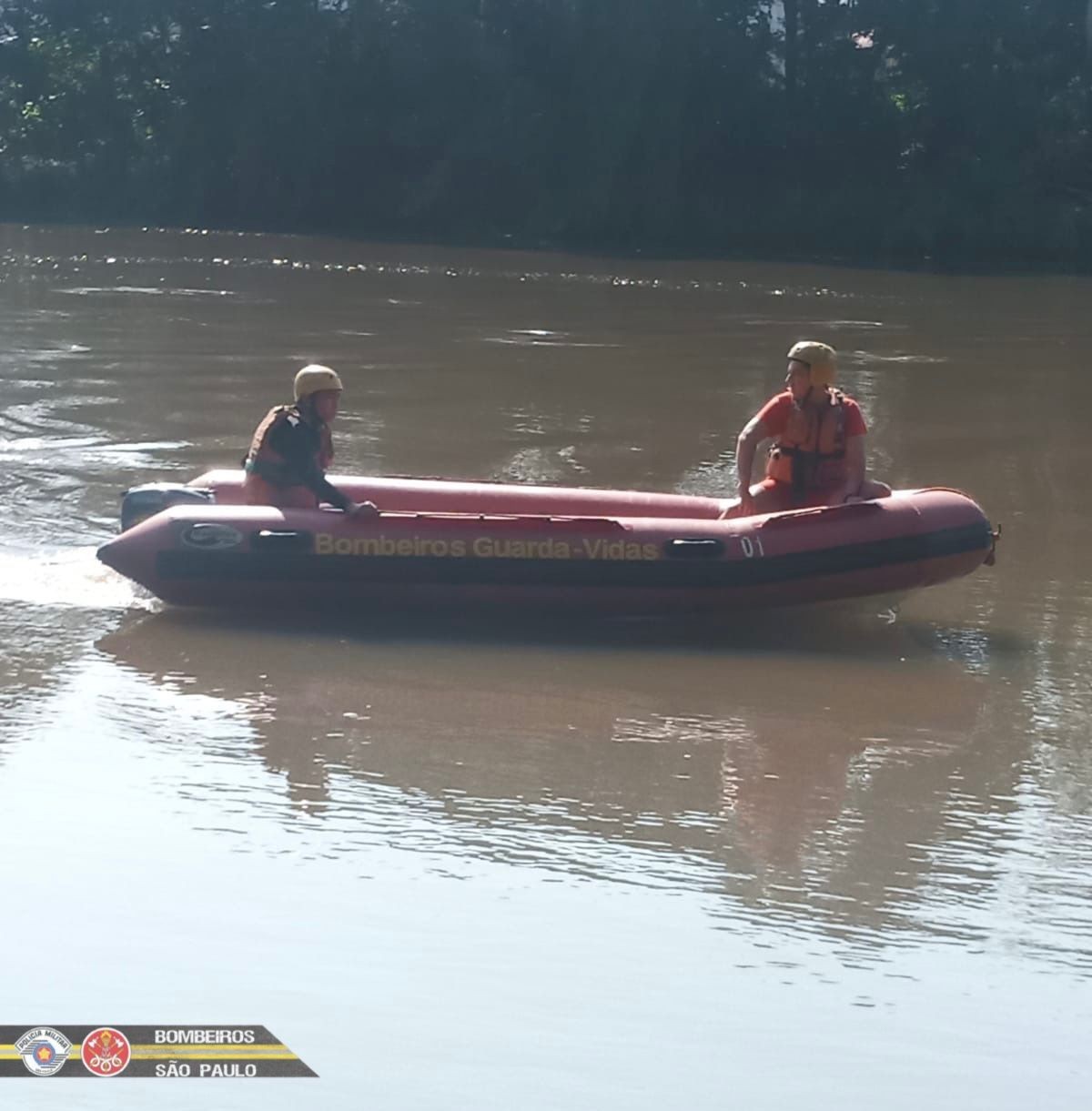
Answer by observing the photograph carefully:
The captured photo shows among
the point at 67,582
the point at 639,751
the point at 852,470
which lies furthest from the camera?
the point at 67,582

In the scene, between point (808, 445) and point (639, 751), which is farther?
point (808, 445)

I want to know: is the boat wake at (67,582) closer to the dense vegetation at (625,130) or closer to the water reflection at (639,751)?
the water reflection at (639,751)

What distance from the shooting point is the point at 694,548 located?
22.6ft

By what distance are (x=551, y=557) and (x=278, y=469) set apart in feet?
3.60

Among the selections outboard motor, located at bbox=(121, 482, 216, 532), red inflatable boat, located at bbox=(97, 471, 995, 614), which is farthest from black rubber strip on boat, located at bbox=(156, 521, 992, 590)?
outboard motor, located at bbox=(121, 482, 216, 532)

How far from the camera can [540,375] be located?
13828mm

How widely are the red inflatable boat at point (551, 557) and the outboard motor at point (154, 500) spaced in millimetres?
420

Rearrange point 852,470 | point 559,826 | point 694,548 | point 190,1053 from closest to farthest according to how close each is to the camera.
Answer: point 190,1053 → point 559,826 → point 694,548 → point 852,470

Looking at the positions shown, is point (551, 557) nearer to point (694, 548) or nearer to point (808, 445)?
point (694, 548)

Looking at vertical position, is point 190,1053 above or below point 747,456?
below

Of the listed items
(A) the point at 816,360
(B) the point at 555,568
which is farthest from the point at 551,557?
(A) the point at 816,360

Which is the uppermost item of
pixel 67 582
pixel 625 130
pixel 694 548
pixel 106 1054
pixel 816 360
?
pixel 625 130

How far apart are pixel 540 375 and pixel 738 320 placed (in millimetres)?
4370

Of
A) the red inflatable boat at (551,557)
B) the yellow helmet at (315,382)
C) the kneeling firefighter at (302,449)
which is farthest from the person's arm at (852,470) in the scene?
the yellow helmet at (315,382)
